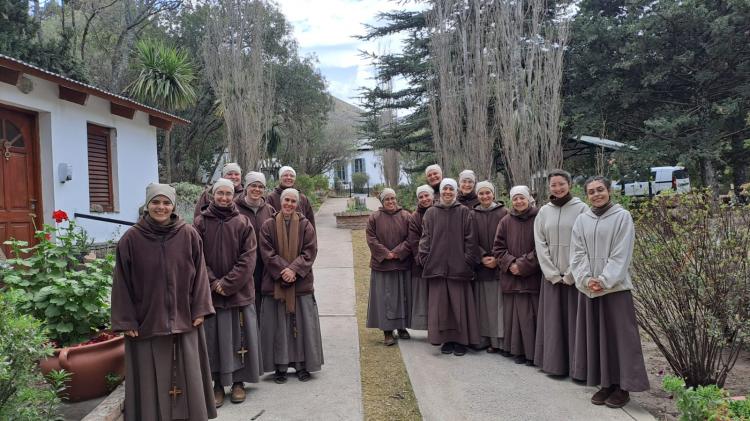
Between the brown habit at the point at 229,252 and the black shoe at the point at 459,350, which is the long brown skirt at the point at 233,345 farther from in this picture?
the black shoe at the point at 459,350

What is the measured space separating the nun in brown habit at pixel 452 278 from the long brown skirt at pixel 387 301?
0.46 metres

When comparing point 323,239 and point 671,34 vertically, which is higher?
point 671,34

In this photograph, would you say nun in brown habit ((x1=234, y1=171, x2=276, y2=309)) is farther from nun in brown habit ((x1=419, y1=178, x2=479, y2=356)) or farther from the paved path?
nun in brown habit ((x1=419, y1=178, x2=479, y2=356))

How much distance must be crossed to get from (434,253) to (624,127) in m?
15.0

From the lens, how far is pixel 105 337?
4.04 metres

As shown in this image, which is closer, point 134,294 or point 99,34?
point 134,294

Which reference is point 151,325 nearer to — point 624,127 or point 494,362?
point 494,362

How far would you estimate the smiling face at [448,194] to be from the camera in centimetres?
584

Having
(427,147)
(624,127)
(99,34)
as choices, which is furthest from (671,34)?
(99,34)

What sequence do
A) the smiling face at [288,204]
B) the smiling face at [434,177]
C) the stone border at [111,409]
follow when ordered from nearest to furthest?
the stone border at [111,409] → the smiling face at [288,204] → the smiling face at [434,177]

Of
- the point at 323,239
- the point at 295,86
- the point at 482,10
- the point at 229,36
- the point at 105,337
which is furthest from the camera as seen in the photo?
the point at 295,86

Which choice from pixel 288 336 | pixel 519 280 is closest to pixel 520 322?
pixel 519 280

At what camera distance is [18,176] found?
8.23 m

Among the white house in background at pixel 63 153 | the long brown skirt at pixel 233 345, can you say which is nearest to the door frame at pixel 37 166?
the white house in background at pixel 63 153
